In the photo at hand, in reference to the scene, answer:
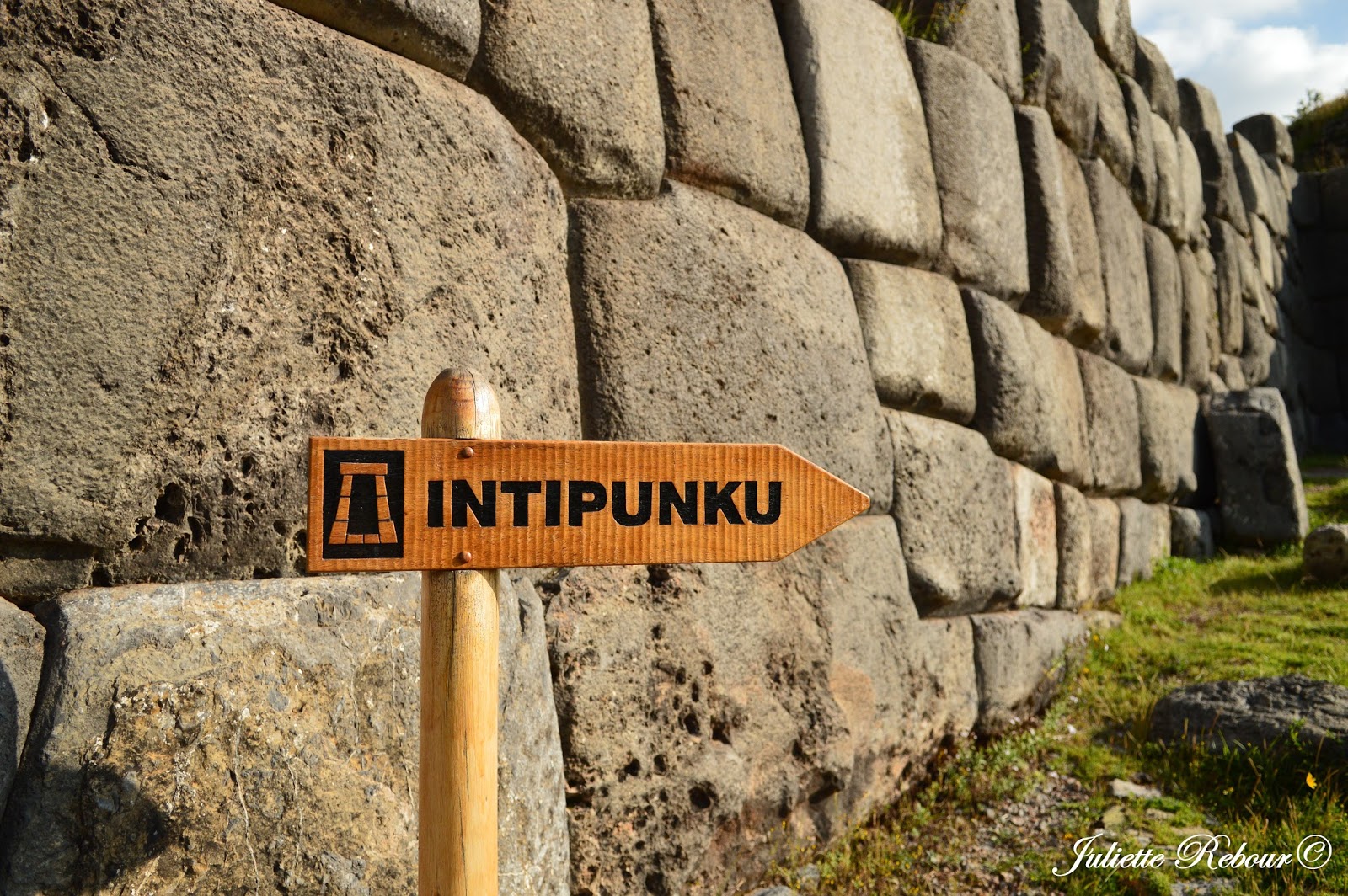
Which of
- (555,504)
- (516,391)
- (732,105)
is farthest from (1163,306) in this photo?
(555,504)

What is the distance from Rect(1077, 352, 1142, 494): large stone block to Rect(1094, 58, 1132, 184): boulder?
1.11 metres

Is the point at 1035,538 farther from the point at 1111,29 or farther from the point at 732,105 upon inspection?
the point at 1111,29

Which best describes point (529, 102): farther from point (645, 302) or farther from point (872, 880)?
point (872, 880)

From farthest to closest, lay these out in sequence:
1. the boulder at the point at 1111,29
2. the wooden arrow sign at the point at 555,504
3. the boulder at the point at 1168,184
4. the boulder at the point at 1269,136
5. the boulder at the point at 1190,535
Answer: the boulder at the point at 1269,136, the boulder at the point at 1168,184, the boulder at the point at 1190,535, the boulder at the point at 1111,29, the wooden arrow sign at the point at 555,504

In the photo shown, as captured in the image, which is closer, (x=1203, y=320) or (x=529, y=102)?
(x=529, y=102)

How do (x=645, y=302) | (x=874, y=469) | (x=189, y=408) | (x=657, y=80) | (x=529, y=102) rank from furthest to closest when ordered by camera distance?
(x=874, y=469) → (x=657, y=80) → (x=645, y=302) → (x=529, y=102) → (x=189, y=408)

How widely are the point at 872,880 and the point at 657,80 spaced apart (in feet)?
6.44

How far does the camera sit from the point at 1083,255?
4637 mm

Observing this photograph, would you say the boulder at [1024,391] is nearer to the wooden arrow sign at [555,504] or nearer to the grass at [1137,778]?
the grass at [1137,778]

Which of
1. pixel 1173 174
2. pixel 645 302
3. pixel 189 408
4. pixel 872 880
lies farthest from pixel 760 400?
pixel 1173 174

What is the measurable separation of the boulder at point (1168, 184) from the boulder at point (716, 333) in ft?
13.2

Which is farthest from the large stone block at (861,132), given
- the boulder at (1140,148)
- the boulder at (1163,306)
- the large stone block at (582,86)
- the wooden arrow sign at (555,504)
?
the boulder at (1163,306)

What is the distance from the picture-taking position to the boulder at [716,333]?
2.14 metres

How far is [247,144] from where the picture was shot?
154 centimetres
